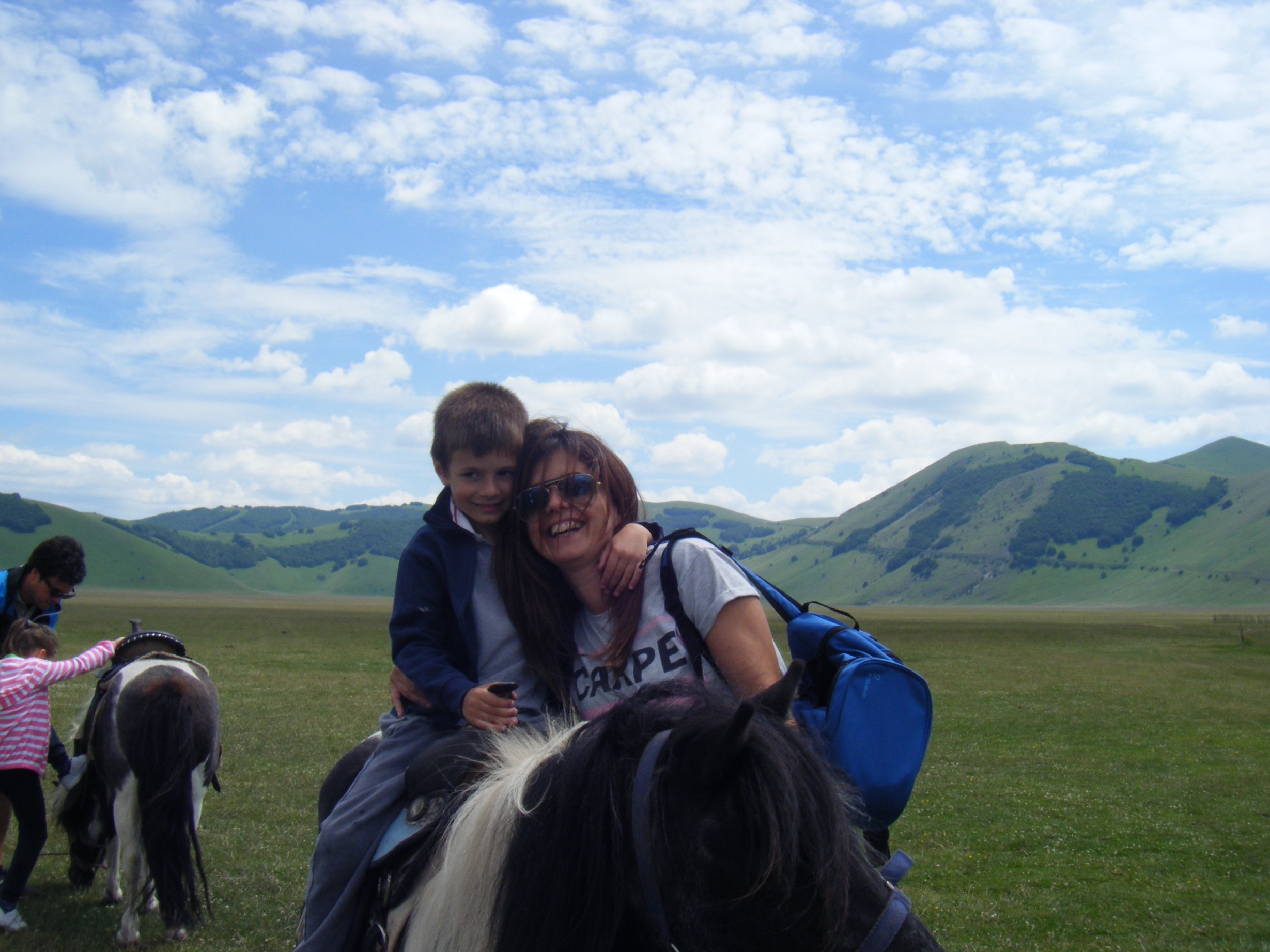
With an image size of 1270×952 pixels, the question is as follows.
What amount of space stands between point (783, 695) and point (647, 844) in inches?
15.9

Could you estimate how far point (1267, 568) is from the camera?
141m

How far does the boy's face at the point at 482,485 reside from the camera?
118 inches

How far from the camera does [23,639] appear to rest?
6438mm

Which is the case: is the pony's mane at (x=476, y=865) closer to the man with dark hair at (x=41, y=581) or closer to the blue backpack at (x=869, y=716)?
the blue backpack at (x=869, y=716)

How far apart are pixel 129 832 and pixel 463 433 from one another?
5.34 metres

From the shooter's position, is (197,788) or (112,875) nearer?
(197,788)

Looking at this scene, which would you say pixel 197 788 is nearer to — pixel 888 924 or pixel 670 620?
pixel 670 620

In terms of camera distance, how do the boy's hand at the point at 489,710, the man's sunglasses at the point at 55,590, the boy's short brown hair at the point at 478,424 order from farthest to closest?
the man's sunglasses at the point at 55,590
the boy's short brown hair at the point at 478,424
the boy's hand at the point at 489,710

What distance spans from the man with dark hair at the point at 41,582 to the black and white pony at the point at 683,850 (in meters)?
5.94

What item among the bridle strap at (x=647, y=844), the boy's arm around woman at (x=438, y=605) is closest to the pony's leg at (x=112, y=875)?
the boy's arm around woman at (x=438, y=605)

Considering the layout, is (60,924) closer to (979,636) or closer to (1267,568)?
(979,636)

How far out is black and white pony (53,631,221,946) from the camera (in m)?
6.22

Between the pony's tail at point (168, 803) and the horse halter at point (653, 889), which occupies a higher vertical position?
the horse halter at point (653, 889)

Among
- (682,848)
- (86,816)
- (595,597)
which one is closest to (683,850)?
(682,848)
